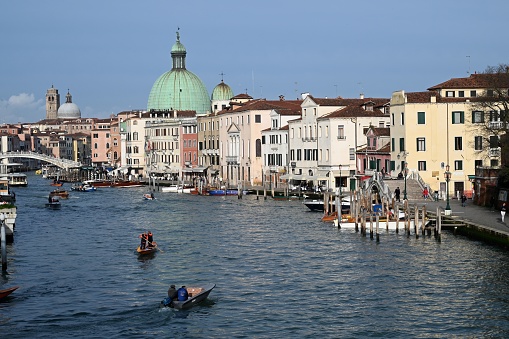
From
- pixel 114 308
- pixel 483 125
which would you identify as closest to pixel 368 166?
pixel 483 125

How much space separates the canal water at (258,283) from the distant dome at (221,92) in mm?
69730

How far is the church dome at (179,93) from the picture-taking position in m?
129

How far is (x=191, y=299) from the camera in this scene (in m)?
Result: 28.9

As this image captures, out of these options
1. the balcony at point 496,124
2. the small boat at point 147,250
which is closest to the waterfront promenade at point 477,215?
the balcony at point 496,124

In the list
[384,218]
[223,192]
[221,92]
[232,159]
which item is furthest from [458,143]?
[221,92]

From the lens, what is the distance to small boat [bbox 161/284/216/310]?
2864 centimetres

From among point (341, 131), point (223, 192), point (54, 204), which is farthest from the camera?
point (223, 192)

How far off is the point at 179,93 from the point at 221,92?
966 centimetres

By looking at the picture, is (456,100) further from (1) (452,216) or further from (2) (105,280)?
(2) (105,280)

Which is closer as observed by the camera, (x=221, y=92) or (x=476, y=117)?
(x=476, y=117)

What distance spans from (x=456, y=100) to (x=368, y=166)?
9.14 m

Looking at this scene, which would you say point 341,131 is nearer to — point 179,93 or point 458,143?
point 458,143

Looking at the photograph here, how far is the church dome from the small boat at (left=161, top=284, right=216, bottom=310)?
327 feet

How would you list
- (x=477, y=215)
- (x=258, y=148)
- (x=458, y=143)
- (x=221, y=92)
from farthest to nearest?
(x=221, y=92), (x=258, y=148), (x=458, y=143), (x=477, y=215)
